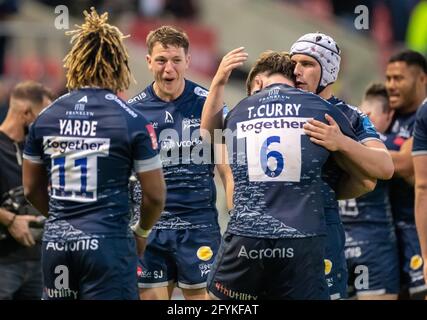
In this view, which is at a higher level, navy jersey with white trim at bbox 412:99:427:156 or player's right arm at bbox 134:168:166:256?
navy jersey with white trim at bbox 412:99:427:156

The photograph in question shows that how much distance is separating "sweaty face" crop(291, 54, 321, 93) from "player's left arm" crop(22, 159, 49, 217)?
2.02 metres

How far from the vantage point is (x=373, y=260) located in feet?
33.0

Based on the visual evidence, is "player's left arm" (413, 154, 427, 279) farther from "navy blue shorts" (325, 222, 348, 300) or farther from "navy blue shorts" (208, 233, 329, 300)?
"navy blue shorts" (208, 233, 329, 300)

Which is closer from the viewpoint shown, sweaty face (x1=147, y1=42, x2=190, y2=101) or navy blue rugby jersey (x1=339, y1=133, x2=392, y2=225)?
sweaty face (x1=147, y1=42, x2=190, y2=101)

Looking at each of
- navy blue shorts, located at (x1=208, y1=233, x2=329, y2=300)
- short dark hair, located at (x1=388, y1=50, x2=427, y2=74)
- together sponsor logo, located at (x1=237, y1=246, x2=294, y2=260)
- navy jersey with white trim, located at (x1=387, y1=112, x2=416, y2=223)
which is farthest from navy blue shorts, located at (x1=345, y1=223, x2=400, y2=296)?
together sponsor logo, located at (x1=237, y1=246, x2=294, y2=260)

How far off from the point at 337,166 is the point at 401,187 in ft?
10.5

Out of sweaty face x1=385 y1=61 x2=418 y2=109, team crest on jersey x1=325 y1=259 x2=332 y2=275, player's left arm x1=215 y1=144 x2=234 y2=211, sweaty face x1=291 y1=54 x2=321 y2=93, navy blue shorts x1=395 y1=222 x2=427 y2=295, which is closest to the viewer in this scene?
team crest on jersey x1=325 y1=259 x2=332 y2=275

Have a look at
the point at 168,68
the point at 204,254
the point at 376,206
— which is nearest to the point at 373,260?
the point at 376,206

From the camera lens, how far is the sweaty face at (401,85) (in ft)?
34.0

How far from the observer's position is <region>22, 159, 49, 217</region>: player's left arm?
695 centimetres

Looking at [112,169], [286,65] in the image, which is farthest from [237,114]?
[112,169]

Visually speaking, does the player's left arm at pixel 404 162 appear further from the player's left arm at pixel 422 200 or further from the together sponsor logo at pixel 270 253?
the together sponsor logo at pixel 270 253

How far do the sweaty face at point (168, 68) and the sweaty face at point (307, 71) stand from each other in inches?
61.1

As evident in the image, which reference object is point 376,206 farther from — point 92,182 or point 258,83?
point 92,182
